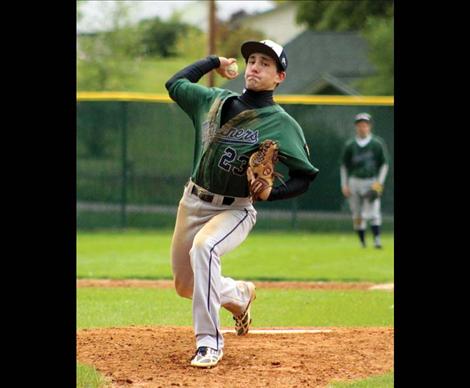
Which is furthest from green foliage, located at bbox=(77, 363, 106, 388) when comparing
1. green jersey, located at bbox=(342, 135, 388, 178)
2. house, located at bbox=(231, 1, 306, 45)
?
house, located at bbox=(231, 1, 306, 45)

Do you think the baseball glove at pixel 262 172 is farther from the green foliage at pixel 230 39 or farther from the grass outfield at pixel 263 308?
the green foliage at pixel 230 39

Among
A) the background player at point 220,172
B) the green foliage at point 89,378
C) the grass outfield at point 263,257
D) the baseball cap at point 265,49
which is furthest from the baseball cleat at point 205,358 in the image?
the grass outfield at point 263,257

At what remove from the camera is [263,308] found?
943cm

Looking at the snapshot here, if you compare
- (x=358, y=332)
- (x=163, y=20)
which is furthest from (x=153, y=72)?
(x=358, y=332)

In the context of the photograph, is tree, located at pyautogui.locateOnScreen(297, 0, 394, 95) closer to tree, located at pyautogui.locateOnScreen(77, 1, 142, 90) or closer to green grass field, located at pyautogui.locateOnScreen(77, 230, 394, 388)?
tree, located at pyautogui.locateOnScreen(77, 1, 142, 90)

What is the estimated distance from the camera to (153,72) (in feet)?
164

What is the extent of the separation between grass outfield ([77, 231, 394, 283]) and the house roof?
1799 cm

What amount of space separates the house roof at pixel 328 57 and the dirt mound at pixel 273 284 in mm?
23873

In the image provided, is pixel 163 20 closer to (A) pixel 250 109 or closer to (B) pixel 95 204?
(B) pixel 95 204

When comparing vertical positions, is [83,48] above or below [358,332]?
above

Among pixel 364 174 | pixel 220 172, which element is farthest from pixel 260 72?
pixel 364 174

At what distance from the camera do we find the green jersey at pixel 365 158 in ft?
51.7
